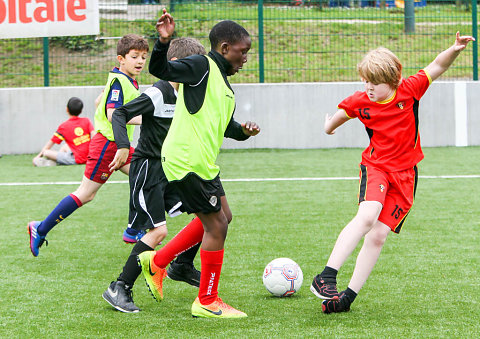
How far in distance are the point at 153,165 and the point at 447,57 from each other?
195 centimetres

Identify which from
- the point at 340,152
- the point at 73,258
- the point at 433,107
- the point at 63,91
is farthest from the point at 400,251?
the point at 63,91

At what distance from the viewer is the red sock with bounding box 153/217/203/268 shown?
14.8 feet

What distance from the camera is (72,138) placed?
36.7 ft

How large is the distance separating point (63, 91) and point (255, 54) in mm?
3335

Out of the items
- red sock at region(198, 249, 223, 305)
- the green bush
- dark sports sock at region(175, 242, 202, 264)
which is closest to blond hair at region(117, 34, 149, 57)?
dark sports sock at region(175, 242, 202, 264)

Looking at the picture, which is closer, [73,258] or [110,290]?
[110,290]

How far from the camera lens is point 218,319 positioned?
4.14 metres

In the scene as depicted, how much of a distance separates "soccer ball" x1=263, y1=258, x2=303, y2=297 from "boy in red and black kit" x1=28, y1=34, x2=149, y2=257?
1.87 meters

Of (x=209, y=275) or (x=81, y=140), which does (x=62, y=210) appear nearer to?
(x=209, y=275)

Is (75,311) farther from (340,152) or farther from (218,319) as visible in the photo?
(340,152)

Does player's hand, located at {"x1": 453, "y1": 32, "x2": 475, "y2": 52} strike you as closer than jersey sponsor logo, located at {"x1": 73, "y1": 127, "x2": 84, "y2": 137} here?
Yes

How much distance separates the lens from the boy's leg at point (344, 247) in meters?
4.11

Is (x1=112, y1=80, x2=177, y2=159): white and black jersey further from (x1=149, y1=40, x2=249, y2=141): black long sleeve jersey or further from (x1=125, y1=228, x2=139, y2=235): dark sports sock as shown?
(x1=125, y1=228, x2=139, y2=235): dark sports sock

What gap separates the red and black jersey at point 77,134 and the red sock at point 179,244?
266 inches
